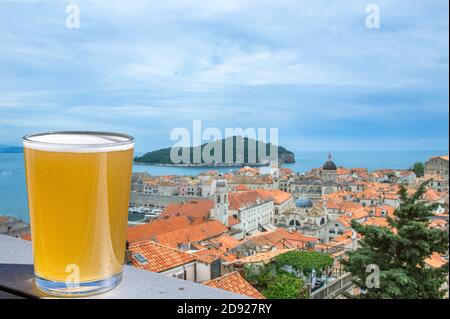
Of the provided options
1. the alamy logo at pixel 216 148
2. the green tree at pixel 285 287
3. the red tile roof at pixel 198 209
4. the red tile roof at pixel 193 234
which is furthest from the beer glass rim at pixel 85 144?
the red tile roof at pixel 198 209

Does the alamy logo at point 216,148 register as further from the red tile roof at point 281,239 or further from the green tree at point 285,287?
the red tile roof at point 281,239

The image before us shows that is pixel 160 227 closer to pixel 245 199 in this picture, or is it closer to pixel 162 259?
pixel 245 199

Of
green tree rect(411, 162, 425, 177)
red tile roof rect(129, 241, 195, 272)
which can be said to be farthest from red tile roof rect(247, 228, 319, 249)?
red tile roof rect(129, 241, 195, 272)

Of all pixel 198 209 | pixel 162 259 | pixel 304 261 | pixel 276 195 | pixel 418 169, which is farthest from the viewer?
pixel 276 195

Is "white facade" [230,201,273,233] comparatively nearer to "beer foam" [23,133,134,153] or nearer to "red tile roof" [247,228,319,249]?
"red tile roof" [247,228,319,249]

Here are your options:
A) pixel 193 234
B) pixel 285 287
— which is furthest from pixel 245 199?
pixel 285 287
